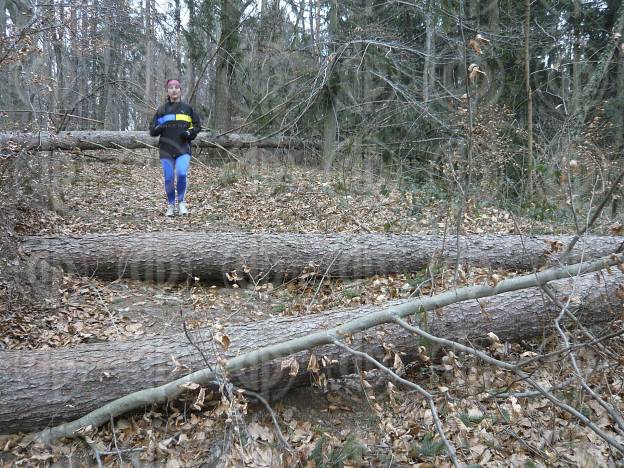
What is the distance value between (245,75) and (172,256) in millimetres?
8778

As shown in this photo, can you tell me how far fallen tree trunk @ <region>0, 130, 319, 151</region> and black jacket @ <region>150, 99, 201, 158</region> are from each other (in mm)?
1541

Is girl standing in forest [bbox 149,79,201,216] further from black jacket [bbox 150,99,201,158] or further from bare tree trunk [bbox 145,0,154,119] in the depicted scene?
bare tree trunk [bbox 145,0,154,119]

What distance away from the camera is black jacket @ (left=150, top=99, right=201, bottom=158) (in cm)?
689

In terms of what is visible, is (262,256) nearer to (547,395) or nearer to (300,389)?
(300,389)

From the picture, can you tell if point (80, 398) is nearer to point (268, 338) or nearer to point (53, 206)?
point (268, 338)

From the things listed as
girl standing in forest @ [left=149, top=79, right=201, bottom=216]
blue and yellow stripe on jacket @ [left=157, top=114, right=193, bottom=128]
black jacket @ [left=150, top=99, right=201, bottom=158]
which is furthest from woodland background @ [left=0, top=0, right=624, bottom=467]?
blue and yellow stripe on jacket @ [left=157, top=114, right=193, bottom=128]

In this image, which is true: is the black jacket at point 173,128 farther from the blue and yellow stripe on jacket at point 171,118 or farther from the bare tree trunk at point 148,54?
the bare tree trunk at point 148,54

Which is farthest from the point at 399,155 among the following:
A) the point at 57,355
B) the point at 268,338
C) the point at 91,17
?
the point at 57,355

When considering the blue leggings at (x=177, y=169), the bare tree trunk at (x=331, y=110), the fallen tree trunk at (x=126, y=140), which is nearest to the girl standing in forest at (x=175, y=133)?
the blue leggings at (x=177, y=169)

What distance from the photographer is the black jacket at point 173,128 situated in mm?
6892

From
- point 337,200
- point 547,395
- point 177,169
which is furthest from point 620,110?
point 547,395

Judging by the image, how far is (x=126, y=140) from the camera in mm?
9602

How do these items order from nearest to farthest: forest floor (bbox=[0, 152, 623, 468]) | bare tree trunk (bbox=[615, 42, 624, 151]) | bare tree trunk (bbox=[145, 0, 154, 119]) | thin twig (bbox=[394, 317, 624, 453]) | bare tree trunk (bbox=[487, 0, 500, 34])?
thin twig (bbox=[394, 317, 624, 453]) → forest floor (bbox=[0, 152, 623, 468]) → bare tree trunk (bbox=[487, 0, 500, 34]) → bare tree trunk (bbox=[615, 42, 624, 151]) → bare tree trunk (bbox=[145, 0, 154, 119])

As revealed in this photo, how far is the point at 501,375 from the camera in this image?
3824mm
